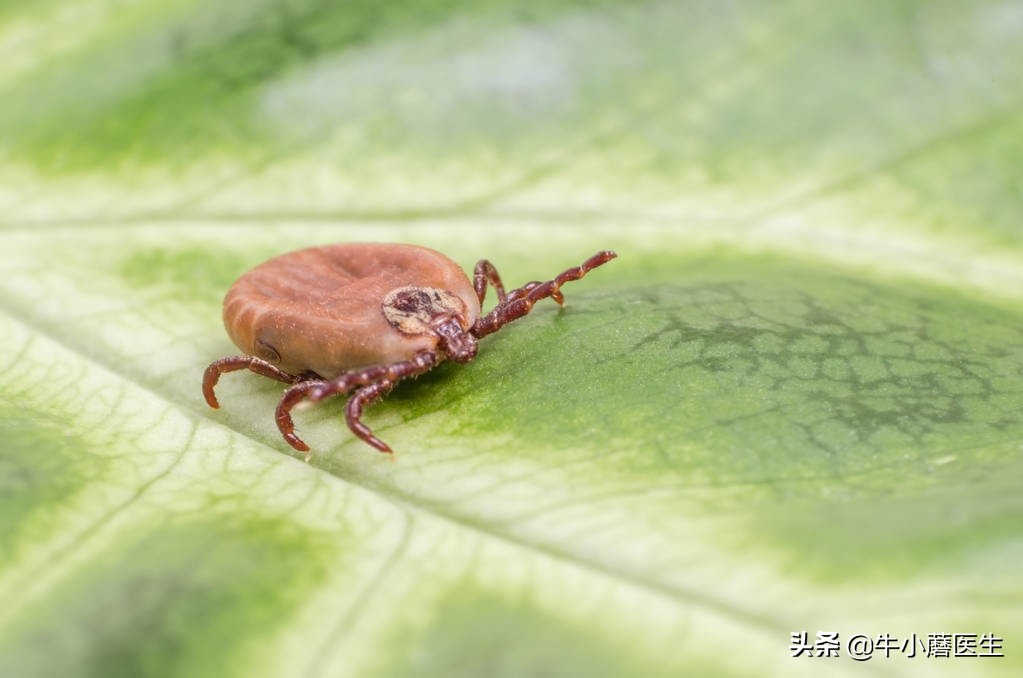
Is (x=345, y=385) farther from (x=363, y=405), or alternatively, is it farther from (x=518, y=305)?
(x=518, y=305)

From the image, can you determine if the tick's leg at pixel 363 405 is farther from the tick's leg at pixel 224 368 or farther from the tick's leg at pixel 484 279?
the tick's leg at pixel 484 279

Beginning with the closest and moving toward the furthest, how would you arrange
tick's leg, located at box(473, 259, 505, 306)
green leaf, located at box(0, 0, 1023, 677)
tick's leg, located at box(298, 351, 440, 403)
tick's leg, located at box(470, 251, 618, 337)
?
1. green leaf, located at box(0, 0, 1023, 677)
2. tick's leg, located at box(298, 351, 440, 403)
3. tick's leg, located at box(470, 251, 618, 337)
4. tick's leg, located at box(473, 259, 505, 306)

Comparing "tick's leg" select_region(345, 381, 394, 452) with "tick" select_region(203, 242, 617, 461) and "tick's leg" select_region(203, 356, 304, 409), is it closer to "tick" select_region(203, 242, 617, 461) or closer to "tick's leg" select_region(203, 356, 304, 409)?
"tick" select_region(203, 242, 617, 461)

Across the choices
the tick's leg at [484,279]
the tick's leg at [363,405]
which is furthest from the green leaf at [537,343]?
the tick's leg at [484,279]

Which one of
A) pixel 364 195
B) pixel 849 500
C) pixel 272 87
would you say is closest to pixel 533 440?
pixel 849 500

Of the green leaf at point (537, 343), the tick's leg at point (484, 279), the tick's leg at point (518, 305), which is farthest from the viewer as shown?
the tick's leg at point (484, 279)

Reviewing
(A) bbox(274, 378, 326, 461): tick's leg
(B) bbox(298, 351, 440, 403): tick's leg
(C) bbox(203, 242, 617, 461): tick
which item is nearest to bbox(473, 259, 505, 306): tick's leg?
(C) bbox(203, 242, 617, 461): tick

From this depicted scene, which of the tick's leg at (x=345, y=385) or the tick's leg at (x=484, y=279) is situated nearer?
the tick's leg at (x=345, y=385)
